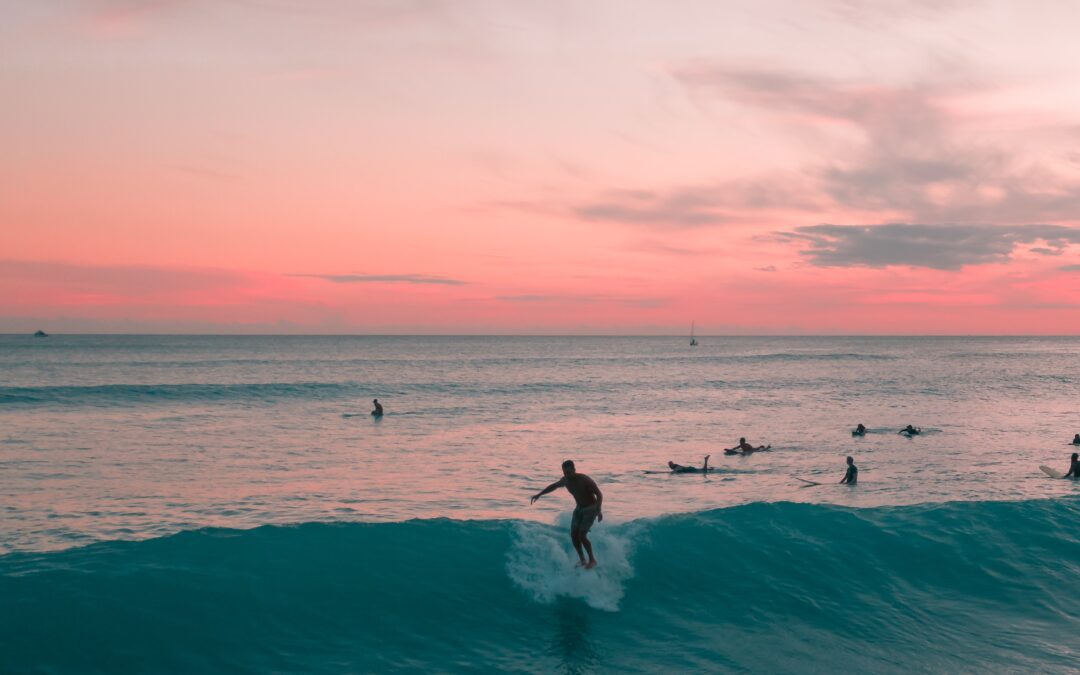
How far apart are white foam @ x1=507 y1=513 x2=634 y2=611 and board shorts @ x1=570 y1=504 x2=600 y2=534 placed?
0.94m

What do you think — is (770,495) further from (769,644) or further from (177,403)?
(177,403)

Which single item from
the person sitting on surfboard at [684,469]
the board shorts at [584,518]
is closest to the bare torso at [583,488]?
the board shorts at [584,518]

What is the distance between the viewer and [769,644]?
11617mm

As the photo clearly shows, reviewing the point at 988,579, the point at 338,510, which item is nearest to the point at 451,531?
the point at 338,510

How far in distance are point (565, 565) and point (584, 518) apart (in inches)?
52.0

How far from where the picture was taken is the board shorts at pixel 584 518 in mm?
13039

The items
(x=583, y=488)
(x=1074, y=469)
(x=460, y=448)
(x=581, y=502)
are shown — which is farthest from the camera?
(x=460, y=448)

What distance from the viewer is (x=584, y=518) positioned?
1309 cm

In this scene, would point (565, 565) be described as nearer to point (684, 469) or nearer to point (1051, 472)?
point (684, 469)

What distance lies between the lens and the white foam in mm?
13234

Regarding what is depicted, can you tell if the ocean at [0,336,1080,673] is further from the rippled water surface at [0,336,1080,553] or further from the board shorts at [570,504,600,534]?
the board shorts at [570,504,600,534]

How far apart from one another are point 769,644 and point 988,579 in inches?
237

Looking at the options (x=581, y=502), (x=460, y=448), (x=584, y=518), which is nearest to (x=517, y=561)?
(x=584, y=518)

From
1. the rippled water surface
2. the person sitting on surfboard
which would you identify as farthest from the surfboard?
the person sitting on surfboard
